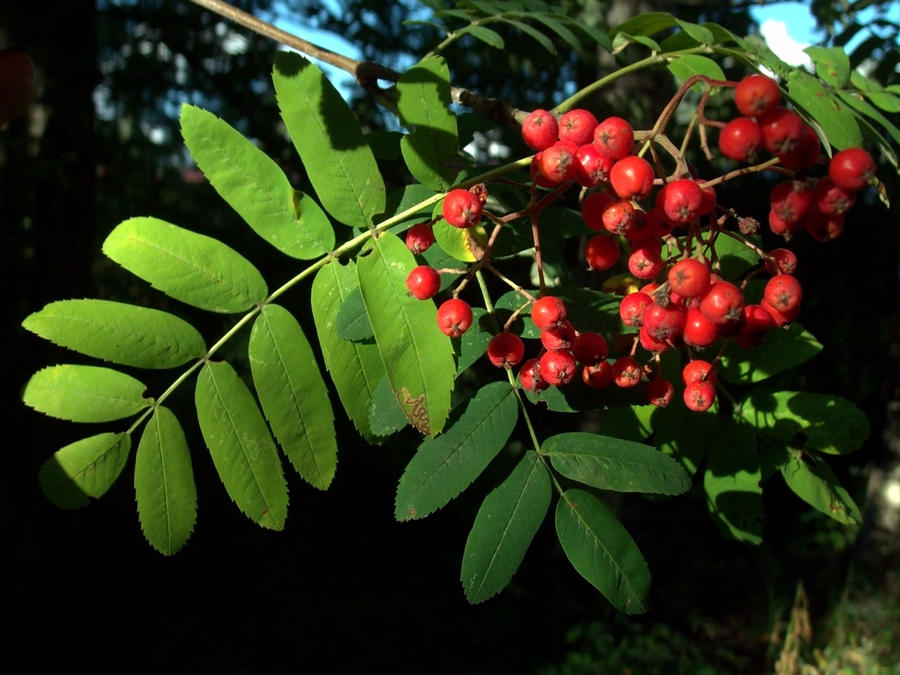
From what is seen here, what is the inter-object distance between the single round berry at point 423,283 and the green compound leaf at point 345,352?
15 cm

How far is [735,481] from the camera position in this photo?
130cm

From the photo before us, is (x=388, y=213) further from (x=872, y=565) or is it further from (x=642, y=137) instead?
(x=872, y=565)

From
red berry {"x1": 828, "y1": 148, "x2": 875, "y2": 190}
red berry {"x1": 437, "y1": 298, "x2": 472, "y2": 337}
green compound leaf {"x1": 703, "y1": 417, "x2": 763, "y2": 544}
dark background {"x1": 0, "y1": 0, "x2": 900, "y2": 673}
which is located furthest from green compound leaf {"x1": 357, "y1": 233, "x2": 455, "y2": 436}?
dark background {"x1": 0, "y1": 0, "x2": 900, "y2": 673}

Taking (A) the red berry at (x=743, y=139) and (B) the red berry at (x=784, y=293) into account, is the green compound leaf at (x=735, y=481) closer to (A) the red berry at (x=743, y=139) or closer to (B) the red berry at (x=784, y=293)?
(B) the red berry at (x=784, y=293)

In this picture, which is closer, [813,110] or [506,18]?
[813,110]

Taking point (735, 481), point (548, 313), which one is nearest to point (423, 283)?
point (548, 313)

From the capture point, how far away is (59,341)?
3.46 ft

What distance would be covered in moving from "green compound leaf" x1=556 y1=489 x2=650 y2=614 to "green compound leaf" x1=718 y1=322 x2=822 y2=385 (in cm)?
41

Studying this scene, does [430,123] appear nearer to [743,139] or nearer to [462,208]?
[462,208]

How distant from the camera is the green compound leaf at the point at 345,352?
107 cm

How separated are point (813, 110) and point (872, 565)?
3749mm

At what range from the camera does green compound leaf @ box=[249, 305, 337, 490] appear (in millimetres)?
1059

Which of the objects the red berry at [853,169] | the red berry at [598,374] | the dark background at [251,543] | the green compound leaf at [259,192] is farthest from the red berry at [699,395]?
the dark background at [251,543]

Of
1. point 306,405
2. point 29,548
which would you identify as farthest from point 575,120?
point 29,548
